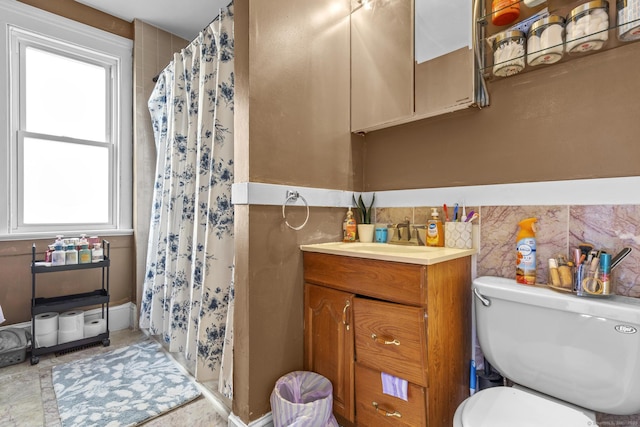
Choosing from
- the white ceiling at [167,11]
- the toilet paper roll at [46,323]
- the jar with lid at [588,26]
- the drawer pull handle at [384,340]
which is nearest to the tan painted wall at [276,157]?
the drawer pull handle at [384,340]

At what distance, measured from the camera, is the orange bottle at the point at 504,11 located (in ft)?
3.99

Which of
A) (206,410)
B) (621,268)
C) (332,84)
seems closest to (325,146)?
(332,84)

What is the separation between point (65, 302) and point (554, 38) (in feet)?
10.00

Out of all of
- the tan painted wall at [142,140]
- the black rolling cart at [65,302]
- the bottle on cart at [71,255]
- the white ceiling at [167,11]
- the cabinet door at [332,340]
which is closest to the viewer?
the cabinet door at [332,340]

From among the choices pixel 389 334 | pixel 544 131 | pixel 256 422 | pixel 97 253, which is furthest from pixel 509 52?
pixel 97 253

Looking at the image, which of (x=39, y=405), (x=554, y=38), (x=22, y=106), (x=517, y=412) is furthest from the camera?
(x=22, y=106)

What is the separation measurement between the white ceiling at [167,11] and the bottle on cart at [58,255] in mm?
1863

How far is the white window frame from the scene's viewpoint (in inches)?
83.5

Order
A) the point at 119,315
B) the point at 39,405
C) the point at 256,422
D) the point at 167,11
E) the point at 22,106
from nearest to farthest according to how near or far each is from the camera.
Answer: the point at 256,422 → the point at 39,405 → the point at 22,106 → the point at 167,11 → the point at 119,315

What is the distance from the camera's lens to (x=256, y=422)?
52.1 inches

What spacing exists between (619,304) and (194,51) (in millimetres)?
2330

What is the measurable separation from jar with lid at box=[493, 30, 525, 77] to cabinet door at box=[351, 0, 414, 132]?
37cm

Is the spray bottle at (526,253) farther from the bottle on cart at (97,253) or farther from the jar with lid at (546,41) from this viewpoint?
the bottle on cart at (97,253)

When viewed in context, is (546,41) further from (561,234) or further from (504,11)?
(561,234)
